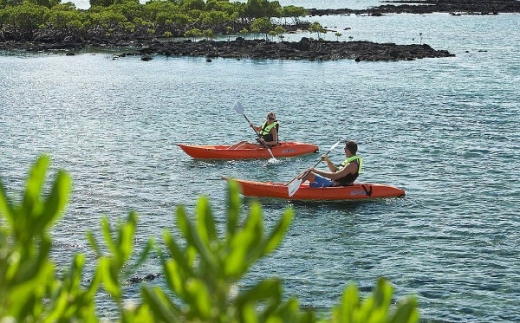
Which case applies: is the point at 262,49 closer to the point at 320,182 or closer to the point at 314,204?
the point at 320,182

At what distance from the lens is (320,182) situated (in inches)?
829

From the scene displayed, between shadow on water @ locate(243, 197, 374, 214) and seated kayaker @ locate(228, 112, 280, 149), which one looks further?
seated kayaker @ locate(228, 112, 280, 149)

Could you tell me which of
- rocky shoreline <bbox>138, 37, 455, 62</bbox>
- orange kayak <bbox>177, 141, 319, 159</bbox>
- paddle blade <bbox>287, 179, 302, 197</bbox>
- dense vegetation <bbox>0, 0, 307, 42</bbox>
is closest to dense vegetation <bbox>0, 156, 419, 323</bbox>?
→ paddle blade <bbox>287, 179, 302, 197</bbox>

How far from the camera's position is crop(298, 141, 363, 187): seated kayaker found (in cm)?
2045

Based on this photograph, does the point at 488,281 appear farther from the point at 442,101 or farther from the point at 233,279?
the point at 442,101

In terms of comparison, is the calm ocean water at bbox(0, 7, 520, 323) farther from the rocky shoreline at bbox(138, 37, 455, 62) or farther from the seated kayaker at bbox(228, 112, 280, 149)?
the rocky shoreline at bbox(138, 37, 455, 62)

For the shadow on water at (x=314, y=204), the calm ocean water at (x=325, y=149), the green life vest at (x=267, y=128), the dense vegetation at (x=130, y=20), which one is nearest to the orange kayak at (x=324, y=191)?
the shadow on water at (x=314, y=204)

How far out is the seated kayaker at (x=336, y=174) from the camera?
67.1 feet

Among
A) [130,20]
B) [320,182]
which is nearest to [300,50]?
[130,20]

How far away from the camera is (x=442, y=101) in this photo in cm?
4097

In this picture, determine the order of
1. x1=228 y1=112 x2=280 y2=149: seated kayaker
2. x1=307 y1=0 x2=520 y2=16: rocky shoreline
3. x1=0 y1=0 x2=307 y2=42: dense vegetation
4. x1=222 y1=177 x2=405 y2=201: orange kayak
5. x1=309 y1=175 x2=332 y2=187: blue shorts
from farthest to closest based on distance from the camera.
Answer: x1=307 y1=0 x2=520 y2=16: rocky shoreline → x1=0 y1=0 x2=307 y2=42: dense vegetation → x1=228 y1=112 x2=280 y2=149: seated kayaker → x1=309 y1=175 x2=332 y2=187: blue shorts → x1=222 y1=177 x2=405 y2=201: orange kayak

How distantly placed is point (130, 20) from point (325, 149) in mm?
72165

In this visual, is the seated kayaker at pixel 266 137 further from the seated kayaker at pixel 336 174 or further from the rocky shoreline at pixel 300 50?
the rocky shoreline at pixel 300 50

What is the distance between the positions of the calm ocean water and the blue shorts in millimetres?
588
